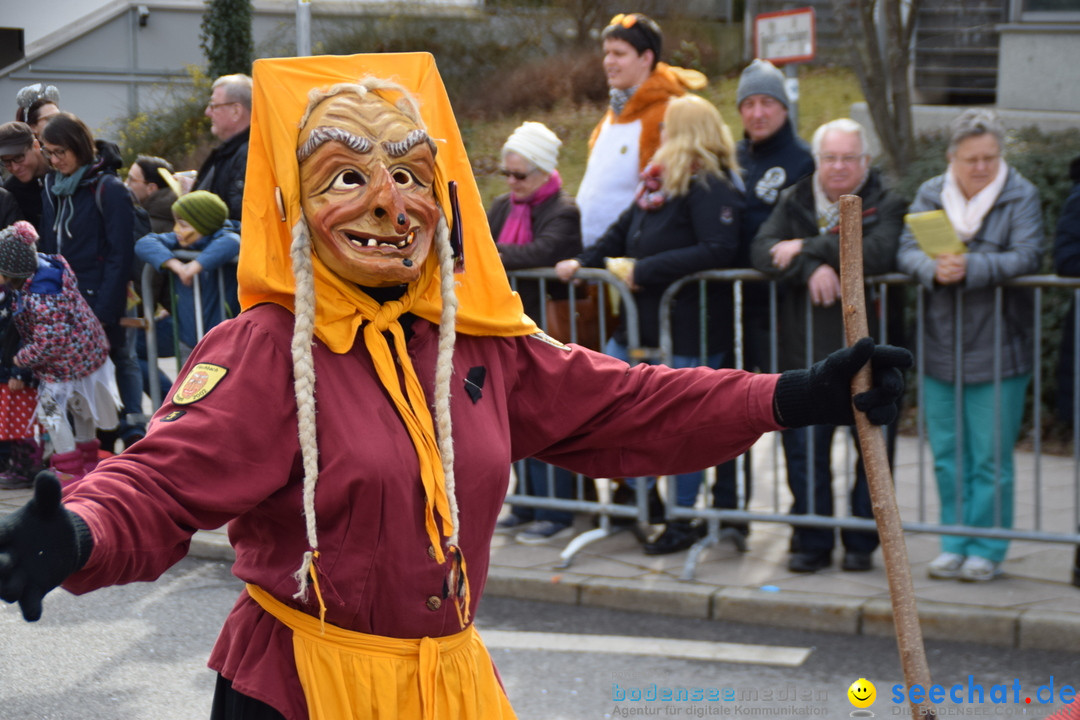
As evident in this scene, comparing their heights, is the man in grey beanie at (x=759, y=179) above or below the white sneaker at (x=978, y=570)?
above

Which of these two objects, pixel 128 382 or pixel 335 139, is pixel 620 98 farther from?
pixel 335 139

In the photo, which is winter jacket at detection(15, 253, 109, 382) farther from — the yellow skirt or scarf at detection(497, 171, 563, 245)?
the yellow skirt

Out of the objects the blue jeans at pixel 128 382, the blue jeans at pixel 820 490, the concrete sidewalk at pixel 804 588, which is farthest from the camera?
the blue jeans at pixel 128 382

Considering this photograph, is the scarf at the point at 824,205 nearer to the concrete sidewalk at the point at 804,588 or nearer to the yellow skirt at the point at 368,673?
the concrete sidewalk at the point at 804,588

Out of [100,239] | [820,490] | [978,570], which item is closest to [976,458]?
[978,570]

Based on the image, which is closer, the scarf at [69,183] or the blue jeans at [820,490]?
the blue jeans at [820,490]

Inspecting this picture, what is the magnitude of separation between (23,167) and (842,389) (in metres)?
7.00

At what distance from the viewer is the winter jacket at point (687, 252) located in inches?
234

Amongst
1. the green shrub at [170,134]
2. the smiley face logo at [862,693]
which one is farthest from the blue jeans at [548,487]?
the green shrub at [170,134]

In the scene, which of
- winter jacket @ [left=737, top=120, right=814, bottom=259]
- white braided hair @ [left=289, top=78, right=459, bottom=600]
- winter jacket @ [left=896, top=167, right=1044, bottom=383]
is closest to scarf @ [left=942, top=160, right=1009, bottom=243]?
winter jacket @ [left=896, top=167, right=1044, bottom=383]

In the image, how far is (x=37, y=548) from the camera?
1834 mm

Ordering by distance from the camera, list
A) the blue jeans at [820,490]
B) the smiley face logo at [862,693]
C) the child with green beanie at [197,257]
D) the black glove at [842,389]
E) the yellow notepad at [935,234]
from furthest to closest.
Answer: the child with green beanie at [197,257], the blue jeans at [820,490], the yellow notepad at [935,234], the smiley face logo at [862,693], the black glove at [842,389]

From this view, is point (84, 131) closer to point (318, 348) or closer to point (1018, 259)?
point (1018, 259)

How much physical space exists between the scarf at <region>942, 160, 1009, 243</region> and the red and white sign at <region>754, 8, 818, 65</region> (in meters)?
2.89
